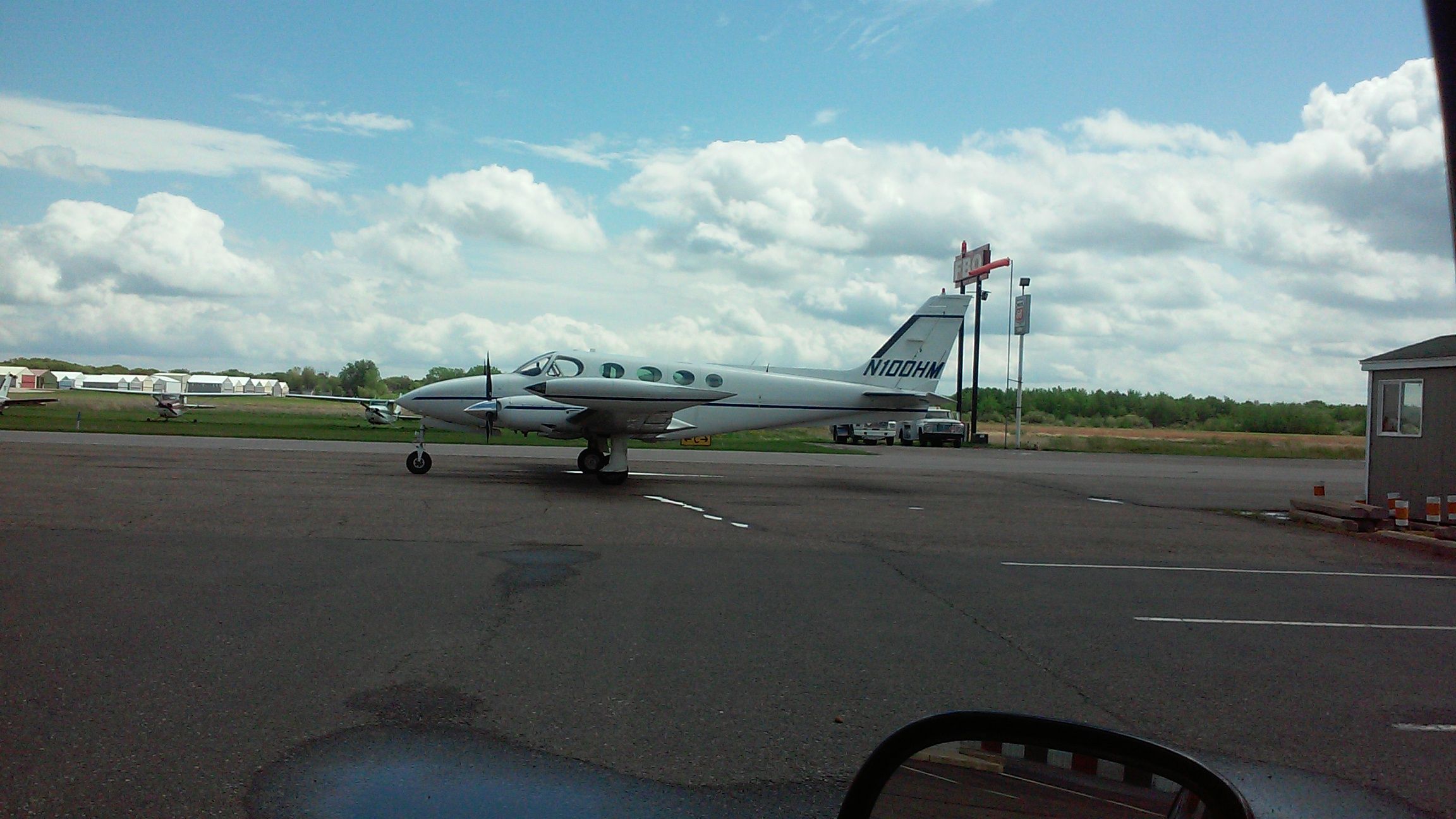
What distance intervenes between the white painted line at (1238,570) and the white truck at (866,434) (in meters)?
37.5

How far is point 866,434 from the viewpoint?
50.4 m

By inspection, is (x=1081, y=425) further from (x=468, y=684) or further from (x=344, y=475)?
(x=468, y=684)

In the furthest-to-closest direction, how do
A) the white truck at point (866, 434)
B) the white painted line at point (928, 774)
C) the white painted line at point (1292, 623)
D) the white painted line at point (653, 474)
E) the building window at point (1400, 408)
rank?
the white truck at point (866, 434) → the white painted line at point (653, 474) → the building window at point (1400, 408) → the white painted line at point (1292, 623) → the white painted line at point (928, 774)

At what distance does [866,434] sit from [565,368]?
32193 mm

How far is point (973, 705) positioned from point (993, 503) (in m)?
13.8

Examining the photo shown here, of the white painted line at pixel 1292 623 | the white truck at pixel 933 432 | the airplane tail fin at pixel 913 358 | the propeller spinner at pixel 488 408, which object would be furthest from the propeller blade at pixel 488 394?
the white truck at pixel 933 432

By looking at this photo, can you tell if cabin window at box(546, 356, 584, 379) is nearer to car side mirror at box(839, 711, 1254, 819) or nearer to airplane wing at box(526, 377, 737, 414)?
airplane wing at box(526, 377, 737, 414)

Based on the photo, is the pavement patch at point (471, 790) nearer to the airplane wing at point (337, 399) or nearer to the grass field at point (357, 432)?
the grass field at point (357, 432)

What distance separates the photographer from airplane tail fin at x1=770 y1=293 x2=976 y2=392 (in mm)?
23047

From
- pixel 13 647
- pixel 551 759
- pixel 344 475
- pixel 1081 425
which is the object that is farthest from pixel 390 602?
pixel 1081 425

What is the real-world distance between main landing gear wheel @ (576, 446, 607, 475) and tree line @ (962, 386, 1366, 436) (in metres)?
63.3

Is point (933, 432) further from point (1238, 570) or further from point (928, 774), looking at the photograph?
point (928, 774)

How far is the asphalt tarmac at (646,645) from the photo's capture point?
4719 millimetres

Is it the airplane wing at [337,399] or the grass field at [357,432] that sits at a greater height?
the airplane wing at [337,399]
